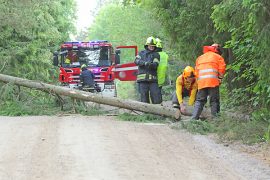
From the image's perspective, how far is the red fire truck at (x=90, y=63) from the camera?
19.2m

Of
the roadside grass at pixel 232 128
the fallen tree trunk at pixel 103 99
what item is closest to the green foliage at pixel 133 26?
the fallen tree trunk at pixel 103 99

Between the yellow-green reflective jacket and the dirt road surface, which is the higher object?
the yellow-green reflective jacket

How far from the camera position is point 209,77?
10305 mm

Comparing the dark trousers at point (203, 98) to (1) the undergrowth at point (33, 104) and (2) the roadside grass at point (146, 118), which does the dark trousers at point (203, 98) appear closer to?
(2) the roadside grass at point (146, 118)

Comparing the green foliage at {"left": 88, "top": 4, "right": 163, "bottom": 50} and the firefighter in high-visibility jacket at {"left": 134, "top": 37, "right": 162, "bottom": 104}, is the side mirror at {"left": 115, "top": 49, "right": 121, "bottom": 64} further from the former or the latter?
the green foliage at {"left": 88, "top": 4, "right": 163, "bottom": 50}

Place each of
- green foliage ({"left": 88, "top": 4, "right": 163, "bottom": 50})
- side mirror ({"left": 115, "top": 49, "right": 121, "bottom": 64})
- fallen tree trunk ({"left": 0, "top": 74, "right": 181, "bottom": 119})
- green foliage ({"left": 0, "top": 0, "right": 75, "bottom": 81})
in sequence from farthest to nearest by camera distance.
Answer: green foliage ({"left": 88, "top": 4, "right": 163, "bottom": 50}) → side mirror ({"left": 115, "top": 49, "right": 121, "bottom": 64}) → green foliage ({"left": 0, "top": 0, "right": 75, "bottom": 81}) → fallen tree trunk ({"left": 0, "top": 74, "right": 181, "bottom": 119})

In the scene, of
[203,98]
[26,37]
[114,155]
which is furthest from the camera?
[26,37]

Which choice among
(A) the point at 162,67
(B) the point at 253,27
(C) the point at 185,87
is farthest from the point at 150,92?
(B) the point at 253,27

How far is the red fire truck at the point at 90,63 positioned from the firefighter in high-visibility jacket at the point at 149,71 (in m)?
6.44

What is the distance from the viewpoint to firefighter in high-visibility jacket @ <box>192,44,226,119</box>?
10.3 meters

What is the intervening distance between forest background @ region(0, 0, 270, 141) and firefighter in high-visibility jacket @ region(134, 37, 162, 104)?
155cm

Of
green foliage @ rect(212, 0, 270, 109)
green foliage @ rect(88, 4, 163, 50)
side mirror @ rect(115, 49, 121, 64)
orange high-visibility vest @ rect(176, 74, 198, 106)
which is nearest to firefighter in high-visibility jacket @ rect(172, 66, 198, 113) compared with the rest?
orange high-visibility vest @ rect(176, 74, 198, 106)

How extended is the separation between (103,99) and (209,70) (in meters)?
3.21

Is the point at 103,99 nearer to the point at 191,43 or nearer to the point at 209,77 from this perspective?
the point at 209,77
